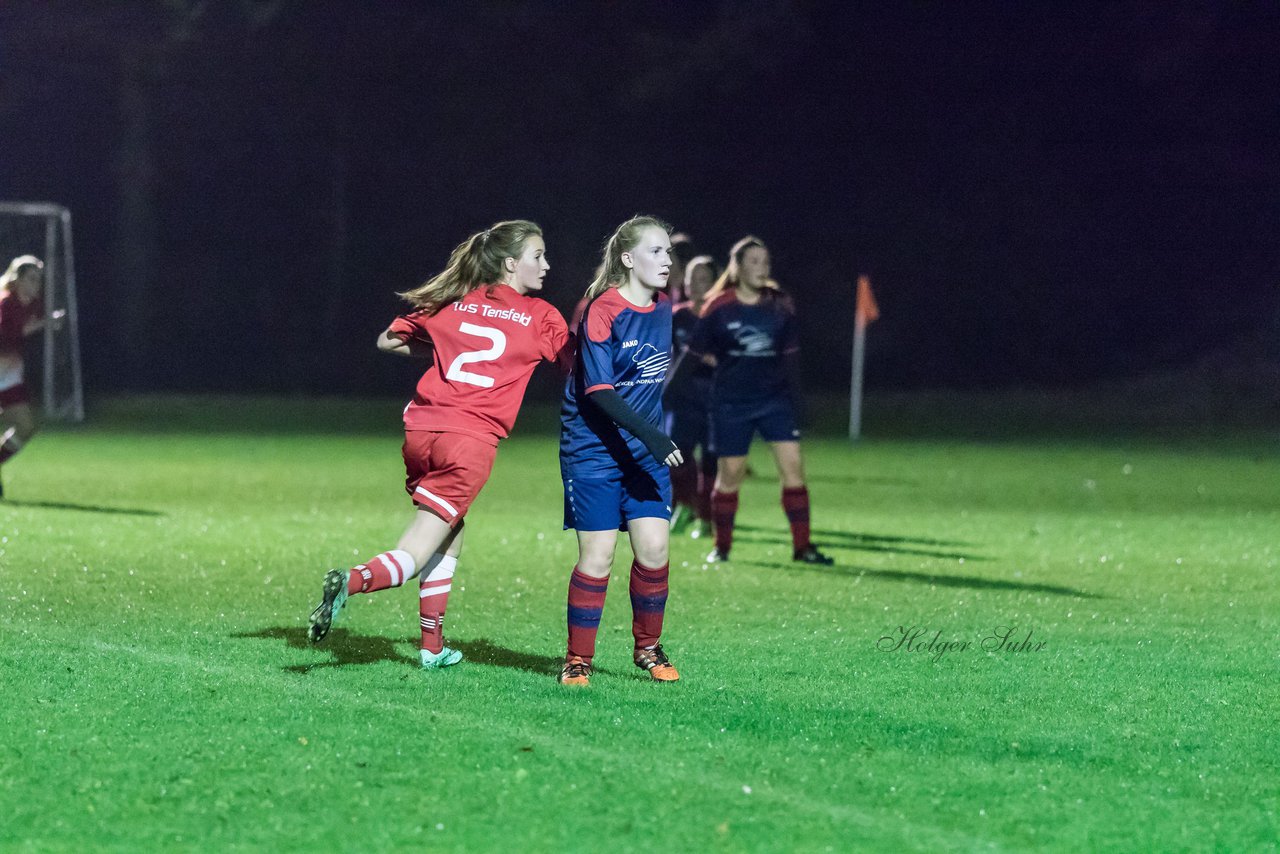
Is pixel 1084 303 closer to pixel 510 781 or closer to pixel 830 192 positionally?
pixel 830 192

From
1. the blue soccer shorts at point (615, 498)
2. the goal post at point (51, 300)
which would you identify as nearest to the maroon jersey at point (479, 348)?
the blue soccer shorts at point (615, 498)

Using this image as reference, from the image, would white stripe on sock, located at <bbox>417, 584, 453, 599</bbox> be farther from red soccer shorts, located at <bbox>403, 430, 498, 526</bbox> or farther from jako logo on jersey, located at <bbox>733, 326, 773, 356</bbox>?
jako logo on jersey, located at <bbox>733, 326, 773, 356</bbox>

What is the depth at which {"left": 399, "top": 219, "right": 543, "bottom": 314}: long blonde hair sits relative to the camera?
7.13 m

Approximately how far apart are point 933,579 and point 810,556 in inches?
43.0

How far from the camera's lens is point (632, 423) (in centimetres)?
660

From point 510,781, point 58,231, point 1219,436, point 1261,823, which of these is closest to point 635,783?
point 510,781

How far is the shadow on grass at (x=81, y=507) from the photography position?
45.4 ft

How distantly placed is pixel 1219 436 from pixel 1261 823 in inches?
870

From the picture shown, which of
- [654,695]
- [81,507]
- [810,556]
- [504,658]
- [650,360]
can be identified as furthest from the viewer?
[81,507]

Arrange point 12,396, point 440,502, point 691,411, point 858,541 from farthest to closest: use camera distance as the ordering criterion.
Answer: point 12,396 → point 691,411 → point 858,541 → point 440,502

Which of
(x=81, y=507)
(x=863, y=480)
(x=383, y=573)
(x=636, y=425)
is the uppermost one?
(x=636, y=425)

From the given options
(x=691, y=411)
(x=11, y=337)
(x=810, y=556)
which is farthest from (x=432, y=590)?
(x=11, y=337)

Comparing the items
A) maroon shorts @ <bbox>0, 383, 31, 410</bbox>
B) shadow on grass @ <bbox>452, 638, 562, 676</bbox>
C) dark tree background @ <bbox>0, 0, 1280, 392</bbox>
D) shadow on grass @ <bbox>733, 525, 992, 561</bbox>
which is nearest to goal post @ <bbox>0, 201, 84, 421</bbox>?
dark tree background @ <bbox>0, 0, 1280, 392</bbox>

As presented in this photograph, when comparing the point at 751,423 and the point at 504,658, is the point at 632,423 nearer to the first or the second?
the point at 504,658
